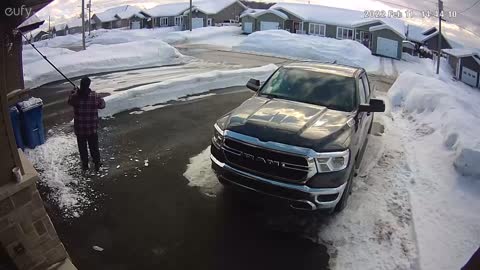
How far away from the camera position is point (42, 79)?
561 inches

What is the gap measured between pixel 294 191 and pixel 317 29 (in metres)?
46.8

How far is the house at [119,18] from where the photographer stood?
229 feet

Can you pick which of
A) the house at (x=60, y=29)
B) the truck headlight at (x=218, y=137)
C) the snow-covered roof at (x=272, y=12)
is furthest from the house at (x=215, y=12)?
the truck headlight at (x=218, y=137)

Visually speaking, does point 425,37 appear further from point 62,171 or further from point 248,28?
point 62,171

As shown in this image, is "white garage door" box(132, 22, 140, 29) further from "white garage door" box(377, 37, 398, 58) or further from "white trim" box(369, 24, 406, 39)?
"white garage door" box(377, 37, 398, 58)

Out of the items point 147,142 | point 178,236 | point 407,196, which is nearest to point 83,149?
point 147,142

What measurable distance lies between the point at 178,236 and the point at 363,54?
33984 millimetres

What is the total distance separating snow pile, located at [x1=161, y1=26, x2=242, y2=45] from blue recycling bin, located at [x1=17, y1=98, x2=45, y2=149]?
3145cm

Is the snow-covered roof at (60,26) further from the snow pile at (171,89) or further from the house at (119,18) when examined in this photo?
the snow pile at (171,89)

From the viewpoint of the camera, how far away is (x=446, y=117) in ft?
29.7

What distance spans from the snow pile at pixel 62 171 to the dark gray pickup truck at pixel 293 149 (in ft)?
6.71

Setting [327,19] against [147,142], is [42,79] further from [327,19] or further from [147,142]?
[327,19]

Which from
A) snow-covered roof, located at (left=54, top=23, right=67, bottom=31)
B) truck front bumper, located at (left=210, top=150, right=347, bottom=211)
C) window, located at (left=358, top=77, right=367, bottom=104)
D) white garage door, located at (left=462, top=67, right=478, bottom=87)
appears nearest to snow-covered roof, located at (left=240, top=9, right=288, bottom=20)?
white garage door, located at (left=462, top=67, right=478, bottom=87)

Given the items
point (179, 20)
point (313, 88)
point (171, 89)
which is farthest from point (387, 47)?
point (313, 88)
